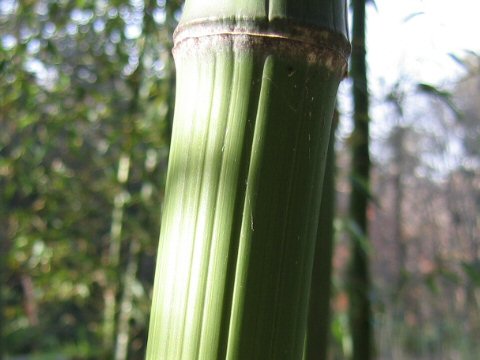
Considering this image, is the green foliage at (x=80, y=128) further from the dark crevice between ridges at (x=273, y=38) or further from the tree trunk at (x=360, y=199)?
the dark crevice between ridges at (x=273, y=38)

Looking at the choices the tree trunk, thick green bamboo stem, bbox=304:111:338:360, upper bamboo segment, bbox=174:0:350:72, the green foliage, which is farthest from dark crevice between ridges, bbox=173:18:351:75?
the green foliage

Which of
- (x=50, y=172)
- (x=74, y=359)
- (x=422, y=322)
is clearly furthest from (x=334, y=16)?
(x=422, y=322)

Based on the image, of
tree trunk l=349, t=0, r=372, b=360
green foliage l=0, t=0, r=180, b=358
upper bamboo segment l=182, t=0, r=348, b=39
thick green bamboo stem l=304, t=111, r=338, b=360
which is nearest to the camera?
upper bamboo segment l=182, t=0, r=348, b=39

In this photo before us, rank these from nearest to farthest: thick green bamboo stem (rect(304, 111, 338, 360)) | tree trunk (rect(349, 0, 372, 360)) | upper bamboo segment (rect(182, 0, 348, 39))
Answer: upper bamboo segment (rect(182, 0, 348, 39)), thick green bamboo stem (rect(304, 111, 338, 360)), tree trunk (rect(349, 0, 372, 360))

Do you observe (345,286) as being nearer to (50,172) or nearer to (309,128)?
(309,128)

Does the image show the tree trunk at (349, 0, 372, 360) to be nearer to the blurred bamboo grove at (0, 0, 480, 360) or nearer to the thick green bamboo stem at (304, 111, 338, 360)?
the blurred bamboo grove at (0, 0, 480, 360)
